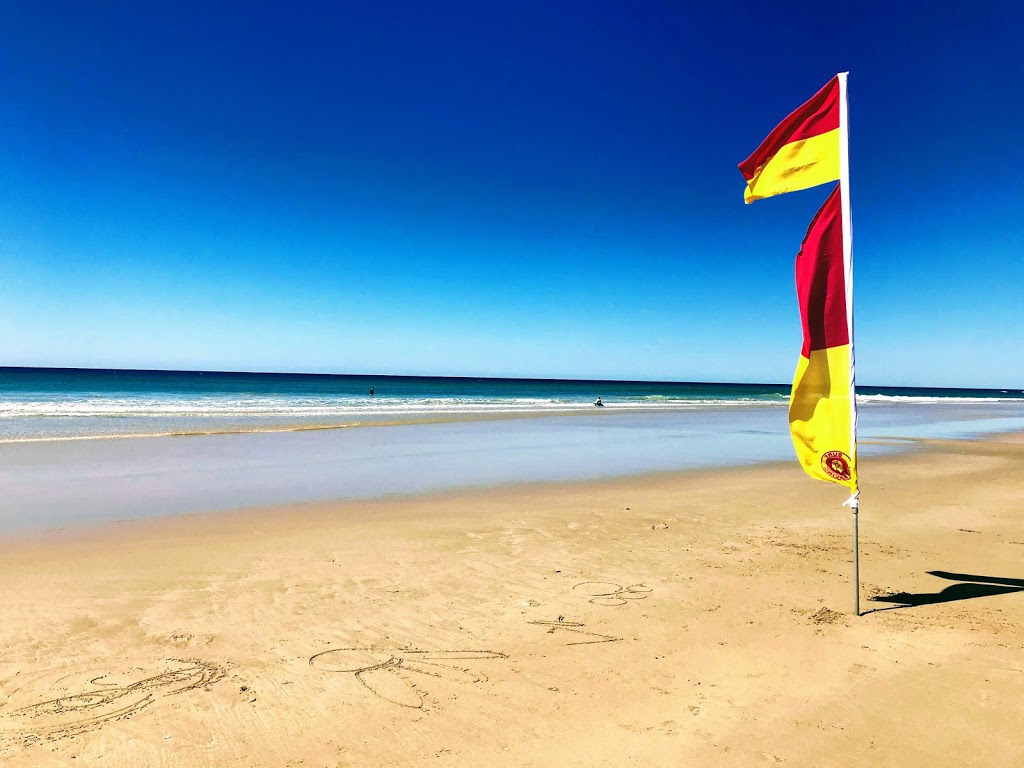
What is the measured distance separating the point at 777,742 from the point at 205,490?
1138cm

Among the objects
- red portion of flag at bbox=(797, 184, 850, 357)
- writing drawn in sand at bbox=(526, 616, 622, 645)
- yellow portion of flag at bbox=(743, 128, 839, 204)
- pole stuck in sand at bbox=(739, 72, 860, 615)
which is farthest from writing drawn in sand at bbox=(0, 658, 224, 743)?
yellow portion of flag at bbox=(743, 128, 839, 204)

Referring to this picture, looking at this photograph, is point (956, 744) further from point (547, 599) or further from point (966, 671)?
point (547, 599)

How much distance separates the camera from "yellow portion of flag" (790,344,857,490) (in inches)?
221

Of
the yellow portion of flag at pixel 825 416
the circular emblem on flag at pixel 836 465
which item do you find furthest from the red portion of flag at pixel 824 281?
the circular emblem on flag at pixel 836 465

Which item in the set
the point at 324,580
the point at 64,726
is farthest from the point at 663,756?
the point at 324,580

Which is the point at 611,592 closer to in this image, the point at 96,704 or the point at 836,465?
the point at 836,465

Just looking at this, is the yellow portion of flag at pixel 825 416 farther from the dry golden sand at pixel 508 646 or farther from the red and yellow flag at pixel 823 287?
the dry golden sand at pixel 508 646

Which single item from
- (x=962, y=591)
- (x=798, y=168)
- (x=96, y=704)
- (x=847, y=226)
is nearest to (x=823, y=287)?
(x=847, y=226)

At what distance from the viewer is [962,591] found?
6.34 meters

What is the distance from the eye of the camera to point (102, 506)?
10.3 m

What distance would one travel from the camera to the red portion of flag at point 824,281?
562 centimetres

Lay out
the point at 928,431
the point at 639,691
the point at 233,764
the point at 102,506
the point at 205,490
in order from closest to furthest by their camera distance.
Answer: the point at 233,764 < the point at 639,691 < the point at 102,506 < the point at 205,490 < the point at 928,431

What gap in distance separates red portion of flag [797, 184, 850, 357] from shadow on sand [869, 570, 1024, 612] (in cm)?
274

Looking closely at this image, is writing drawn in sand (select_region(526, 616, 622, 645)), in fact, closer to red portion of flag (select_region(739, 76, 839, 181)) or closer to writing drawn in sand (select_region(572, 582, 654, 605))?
writing drawn in sand (select_region(572, 582, 654, 605))
